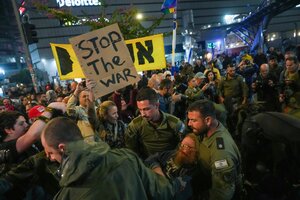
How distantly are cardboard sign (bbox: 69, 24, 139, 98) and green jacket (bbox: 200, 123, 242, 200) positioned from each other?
1696mm

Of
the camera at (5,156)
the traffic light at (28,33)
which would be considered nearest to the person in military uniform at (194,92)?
the camera at (5,156)

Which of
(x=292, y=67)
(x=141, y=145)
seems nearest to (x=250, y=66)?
(x=292, y=67)

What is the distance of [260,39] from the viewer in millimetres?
25547

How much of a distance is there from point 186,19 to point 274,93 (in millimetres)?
39684

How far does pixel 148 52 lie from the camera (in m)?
6.49

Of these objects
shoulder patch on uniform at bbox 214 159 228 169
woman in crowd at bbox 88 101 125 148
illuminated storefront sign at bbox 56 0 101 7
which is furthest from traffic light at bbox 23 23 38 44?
illuminated storefront sign at bbox 56 0 101 7

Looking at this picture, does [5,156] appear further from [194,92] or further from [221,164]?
[194,92]

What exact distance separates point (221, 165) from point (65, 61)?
468 cm

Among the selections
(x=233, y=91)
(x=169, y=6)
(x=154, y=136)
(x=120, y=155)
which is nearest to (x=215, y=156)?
(x=120, y=155)

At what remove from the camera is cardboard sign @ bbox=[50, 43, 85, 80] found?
6.02 metres

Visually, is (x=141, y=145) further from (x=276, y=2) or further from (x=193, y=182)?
(x=276, y=2)

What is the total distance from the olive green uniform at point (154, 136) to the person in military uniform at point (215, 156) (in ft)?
2.74

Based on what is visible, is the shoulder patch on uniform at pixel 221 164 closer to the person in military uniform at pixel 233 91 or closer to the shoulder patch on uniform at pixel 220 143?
the shoulder patch on uniform at pixel 220 143

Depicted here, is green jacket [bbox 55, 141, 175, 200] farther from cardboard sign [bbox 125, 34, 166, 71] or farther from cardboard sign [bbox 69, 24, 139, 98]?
cardboard sign [bbox 125, 34, 166, 71]
